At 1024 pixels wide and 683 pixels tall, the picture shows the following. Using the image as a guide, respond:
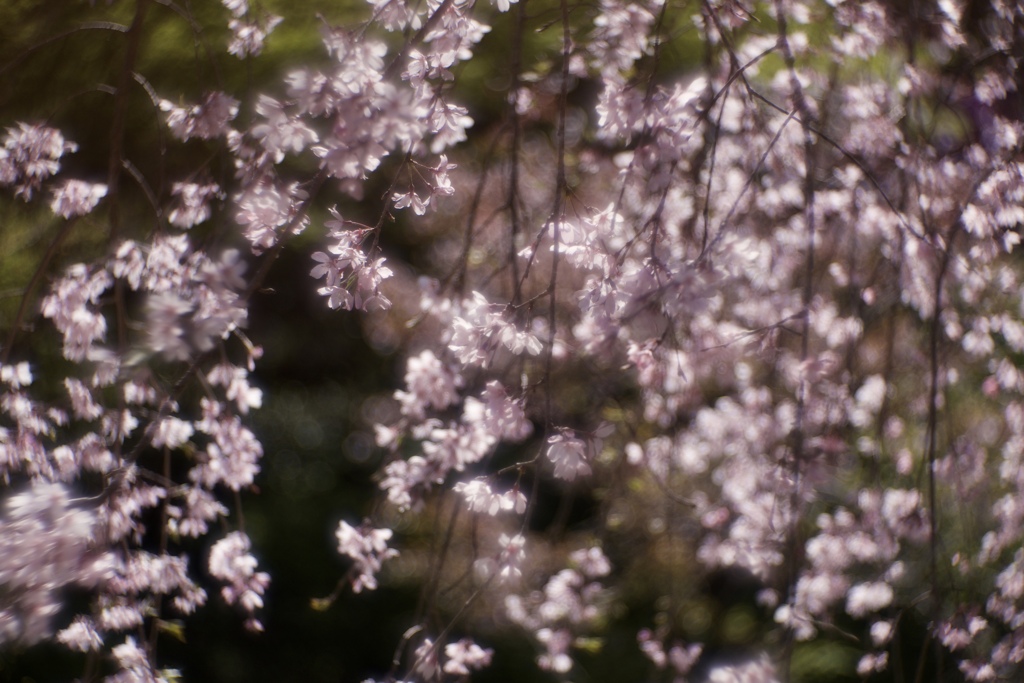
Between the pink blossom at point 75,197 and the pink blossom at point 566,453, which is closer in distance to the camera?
the pink blossom at point 566,453

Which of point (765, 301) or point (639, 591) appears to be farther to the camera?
point (639, 591)

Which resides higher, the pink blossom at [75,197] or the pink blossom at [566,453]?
the pink blossom at [75,197]

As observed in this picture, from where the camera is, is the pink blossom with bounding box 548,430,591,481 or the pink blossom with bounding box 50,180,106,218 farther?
the pink blossom with bounding box 50,180,106,218

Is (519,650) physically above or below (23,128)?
below

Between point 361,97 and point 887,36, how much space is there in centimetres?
173

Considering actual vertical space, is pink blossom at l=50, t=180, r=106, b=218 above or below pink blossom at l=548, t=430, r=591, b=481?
above

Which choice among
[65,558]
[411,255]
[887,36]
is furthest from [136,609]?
[411,255]

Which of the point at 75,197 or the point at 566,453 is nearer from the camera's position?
the point at 566,453

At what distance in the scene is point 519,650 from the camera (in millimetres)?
3236

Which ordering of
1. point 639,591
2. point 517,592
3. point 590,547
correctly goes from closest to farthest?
point 590,547
point 517,592
point 639,591

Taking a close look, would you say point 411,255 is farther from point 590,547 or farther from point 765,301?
Answer: point 590,547

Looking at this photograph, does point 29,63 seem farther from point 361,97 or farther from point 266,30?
point 361,97

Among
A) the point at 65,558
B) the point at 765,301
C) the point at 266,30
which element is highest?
the point at 266,30

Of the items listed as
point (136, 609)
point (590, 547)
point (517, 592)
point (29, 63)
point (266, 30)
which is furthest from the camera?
point (517, 592)
